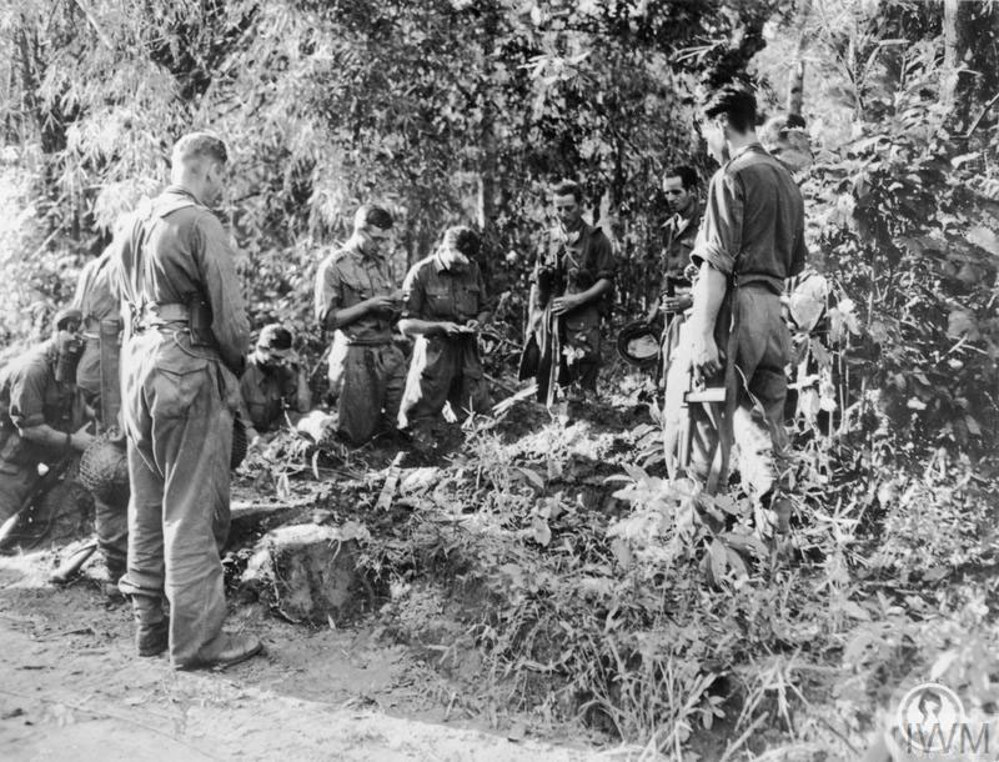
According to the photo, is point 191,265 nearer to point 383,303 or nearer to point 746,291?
point 383,303

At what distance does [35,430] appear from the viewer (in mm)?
6137

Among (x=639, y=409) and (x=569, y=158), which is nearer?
(x=639, y=409)

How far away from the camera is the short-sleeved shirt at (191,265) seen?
13.3 feet

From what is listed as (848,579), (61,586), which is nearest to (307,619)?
(61,586)

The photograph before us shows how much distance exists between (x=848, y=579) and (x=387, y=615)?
7.37ft

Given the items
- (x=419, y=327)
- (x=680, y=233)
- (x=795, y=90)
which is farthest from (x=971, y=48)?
(x=419, y=327)

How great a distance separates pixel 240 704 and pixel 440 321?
3420mm

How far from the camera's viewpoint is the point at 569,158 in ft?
27.9

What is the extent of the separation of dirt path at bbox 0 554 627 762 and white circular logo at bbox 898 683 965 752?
1.03m

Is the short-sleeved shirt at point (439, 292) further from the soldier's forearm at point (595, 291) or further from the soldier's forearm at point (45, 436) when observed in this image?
the soldier's forearm at point (45, 436)

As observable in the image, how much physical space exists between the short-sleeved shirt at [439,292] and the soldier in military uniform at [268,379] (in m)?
1.25

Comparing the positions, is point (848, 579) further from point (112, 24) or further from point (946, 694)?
point (112, 24)

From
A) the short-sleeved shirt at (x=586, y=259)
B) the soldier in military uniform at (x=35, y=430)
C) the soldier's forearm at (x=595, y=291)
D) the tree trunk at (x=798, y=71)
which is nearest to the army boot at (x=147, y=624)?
the soldier in military uniform at (x=35, y=430)

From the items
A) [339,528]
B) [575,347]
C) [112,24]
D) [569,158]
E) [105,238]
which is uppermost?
[112,24]
